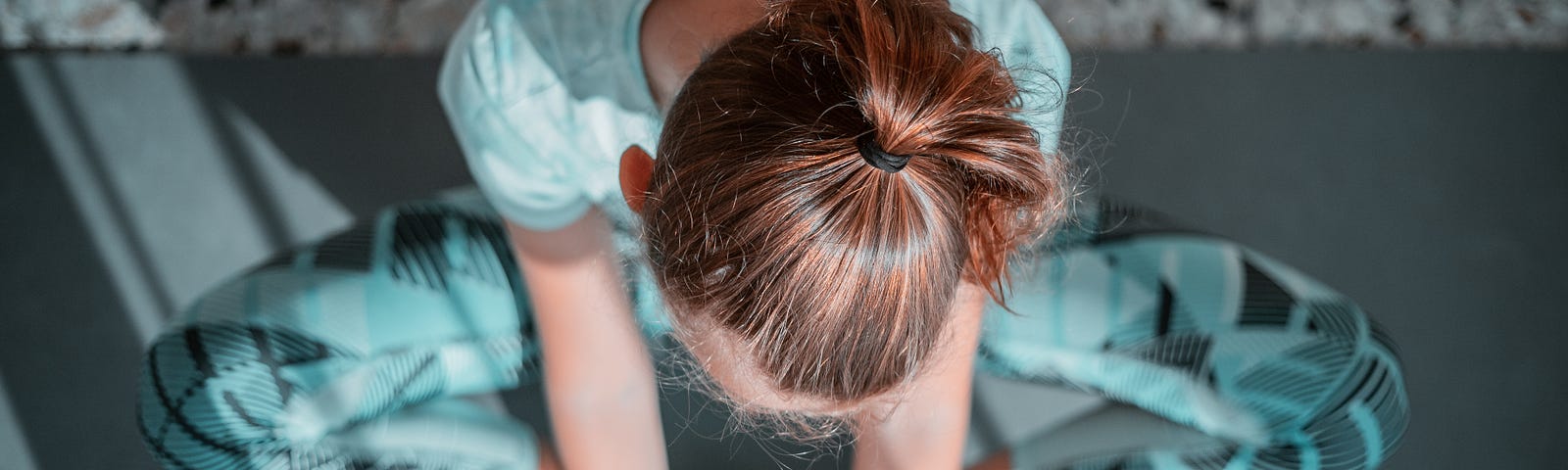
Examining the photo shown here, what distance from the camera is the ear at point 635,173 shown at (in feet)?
2.40

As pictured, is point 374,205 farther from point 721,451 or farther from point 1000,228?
point 1000,228

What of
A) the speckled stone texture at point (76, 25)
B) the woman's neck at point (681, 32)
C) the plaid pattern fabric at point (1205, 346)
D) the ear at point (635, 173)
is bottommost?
the plaid pattern fabric at point (1205, 346)

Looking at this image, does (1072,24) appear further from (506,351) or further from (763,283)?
(763,283)

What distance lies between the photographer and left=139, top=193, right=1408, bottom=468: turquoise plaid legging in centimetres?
94

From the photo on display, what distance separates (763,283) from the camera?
0.58m

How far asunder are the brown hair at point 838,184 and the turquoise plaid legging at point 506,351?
1.11 feet

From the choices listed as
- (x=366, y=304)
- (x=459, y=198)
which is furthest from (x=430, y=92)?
(x=366, y=304)

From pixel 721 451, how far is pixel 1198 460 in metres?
0.47

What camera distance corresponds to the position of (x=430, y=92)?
1.38m

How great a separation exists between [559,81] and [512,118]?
44mm

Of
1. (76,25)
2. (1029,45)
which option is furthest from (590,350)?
(76,25)

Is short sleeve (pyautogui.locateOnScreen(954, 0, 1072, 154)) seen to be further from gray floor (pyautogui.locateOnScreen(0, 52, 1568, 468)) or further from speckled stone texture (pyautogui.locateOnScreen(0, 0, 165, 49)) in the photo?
speckled stone texture (pyautogui.locateOnScreen(0, 0, 165, 49))

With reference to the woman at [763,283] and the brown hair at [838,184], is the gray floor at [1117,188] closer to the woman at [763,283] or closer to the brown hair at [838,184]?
the woman at [763,283]

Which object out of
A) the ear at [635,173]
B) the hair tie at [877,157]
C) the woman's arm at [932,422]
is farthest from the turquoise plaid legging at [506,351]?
the hair tie at [877,157]
